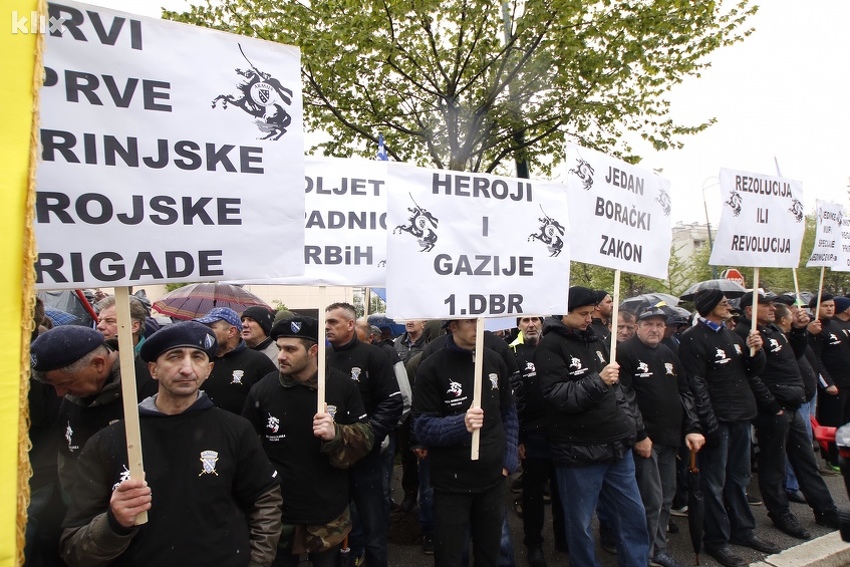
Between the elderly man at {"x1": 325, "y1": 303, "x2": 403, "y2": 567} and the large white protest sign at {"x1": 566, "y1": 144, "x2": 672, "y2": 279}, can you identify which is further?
the elderly man at {"x1": 325, "y1": 303, "x2": 403, "y2": 567}

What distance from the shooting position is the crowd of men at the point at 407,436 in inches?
94.0

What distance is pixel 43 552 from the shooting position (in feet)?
8.73

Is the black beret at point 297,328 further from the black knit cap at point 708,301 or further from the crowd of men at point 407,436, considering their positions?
the black knit cap at point 708,301

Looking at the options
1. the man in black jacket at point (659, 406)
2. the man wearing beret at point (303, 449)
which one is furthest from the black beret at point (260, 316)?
the man in black jacket at point (659, 406)

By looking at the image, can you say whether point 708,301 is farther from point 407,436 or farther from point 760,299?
point 407,436

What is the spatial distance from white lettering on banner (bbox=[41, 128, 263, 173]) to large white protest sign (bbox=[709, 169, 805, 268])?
412 centimetres

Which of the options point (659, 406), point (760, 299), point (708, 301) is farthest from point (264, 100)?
point (760, 299)

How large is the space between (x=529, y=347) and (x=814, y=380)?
3.29 metres

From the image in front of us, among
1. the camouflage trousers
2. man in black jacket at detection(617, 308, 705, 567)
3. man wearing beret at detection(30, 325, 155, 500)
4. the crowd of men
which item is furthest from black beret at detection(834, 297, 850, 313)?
man wearing beret at detection(30, 325, 155, 500)

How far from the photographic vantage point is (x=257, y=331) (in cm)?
522

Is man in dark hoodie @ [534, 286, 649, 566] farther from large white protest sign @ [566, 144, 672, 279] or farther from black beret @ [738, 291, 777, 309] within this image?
black beret @ [738, 291, 777, 309]

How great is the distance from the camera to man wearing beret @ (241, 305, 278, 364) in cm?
518

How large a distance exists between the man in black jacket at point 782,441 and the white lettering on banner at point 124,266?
16.7 ft

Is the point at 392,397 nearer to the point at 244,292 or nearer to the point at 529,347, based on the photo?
the point at 529,347
